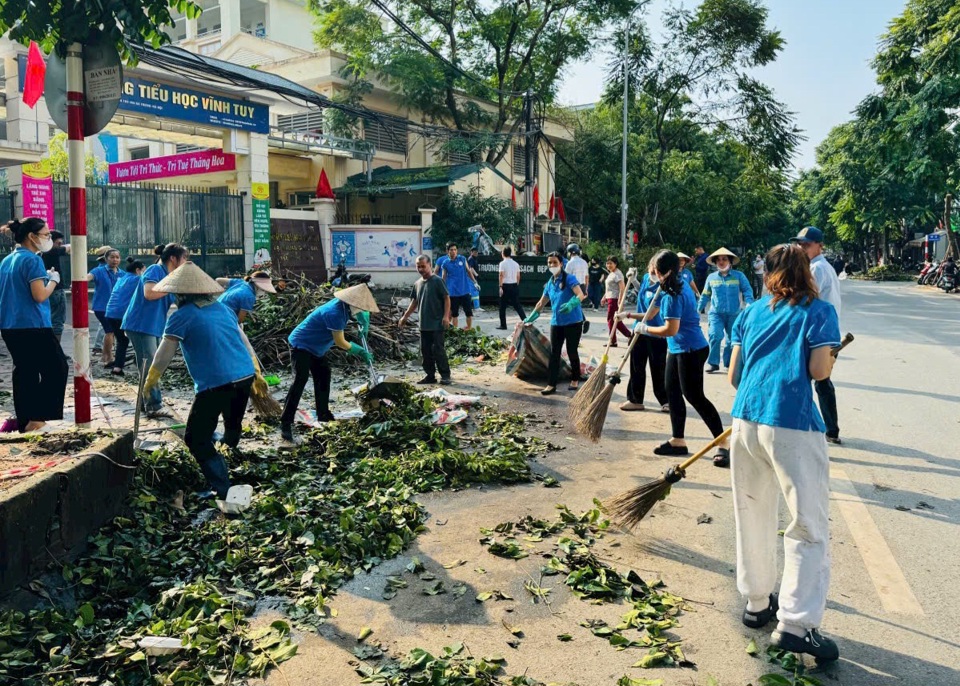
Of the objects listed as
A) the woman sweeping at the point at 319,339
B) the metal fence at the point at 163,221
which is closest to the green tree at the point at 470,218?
the metal fence at the point at 163,221

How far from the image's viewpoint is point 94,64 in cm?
515

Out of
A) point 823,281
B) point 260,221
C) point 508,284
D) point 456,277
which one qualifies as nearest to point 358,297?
point 823,281

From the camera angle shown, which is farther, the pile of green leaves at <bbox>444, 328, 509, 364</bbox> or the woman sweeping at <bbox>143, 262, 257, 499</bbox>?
the pile of green leaves at <bbox>444, 328, 509, 364</bbox>

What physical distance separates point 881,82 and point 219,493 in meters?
25.5

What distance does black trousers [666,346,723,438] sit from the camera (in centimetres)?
623

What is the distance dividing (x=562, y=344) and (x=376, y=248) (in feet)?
44.0

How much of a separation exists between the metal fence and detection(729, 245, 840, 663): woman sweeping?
13.9m

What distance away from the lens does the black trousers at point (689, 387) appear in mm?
6234

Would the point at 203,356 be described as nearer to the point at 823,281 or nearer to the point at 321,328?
the point at 321,328

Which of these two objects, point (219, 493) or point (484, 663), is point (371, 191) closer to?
point (219, 493)

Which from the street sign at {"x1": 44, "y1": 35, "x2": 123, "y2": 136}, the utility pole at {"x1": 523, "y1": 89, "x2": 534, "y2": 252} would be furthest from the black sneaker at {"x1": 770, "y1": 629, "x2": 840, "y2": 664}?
the utility pole at {"x1": 523, "y1": 89, "x2": 534, "y2": 252}

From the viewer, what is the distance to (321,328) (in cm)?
723

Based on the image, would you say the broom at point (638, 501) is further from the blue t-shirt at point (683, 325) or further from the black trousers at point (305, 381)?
the black trousers at point (305, 381)

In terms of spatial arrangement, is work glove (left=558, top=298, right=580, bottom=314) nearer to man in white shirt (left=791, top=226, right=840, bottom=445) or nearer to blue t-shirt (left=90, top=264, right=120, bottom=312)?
man in white shirt (left=791, top=226, right=840, bottom=445)
